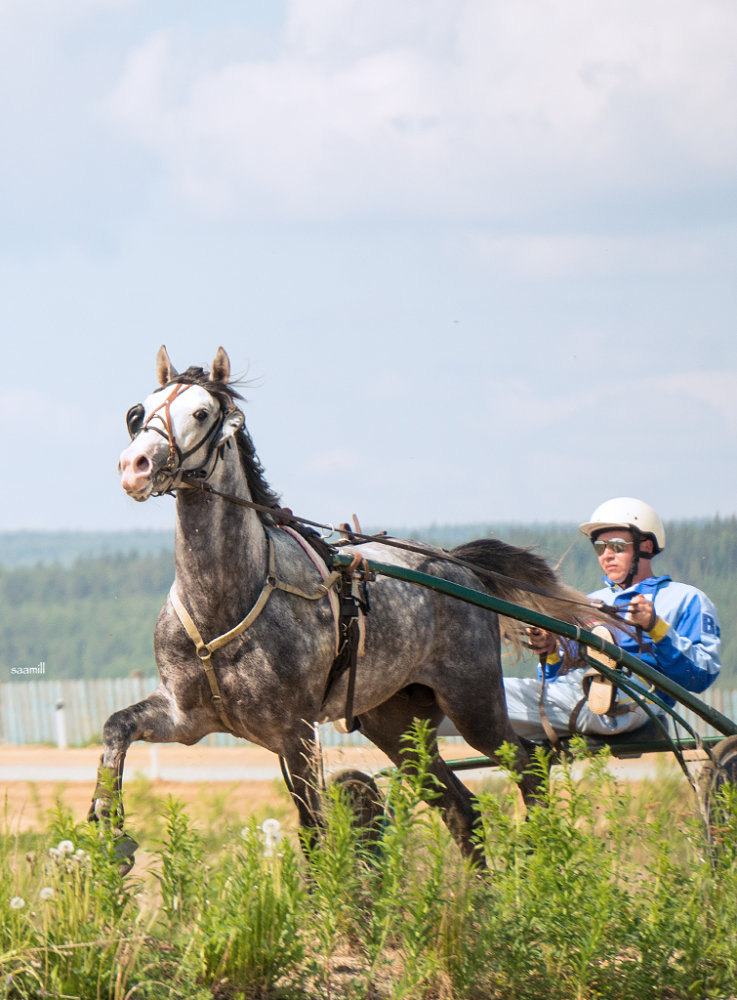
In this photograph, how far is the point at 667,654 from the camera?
22.0 ft

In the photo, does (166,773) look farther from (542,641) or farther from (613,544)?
(613,544)

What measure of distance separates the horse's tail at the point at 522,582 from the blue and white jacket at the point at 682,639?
0.26 metres

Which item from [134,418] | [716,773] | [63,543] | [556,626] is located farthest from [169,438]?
[63,543]

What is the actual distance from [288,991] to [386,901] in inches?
16.5

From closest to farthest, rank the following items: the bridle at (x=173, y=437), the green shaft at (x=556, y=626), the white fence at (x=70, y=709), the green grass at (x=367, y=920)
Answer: the green grass at (x=367, y=920), the bridle at (x=173, y=437), the green shaft at (x=556, y=626), the white fence at (x=70, y=709)

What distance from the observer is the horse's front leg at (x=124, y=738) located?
443cm

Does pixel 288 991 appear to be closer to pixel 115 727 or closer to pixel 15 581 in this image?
pixel 115 727

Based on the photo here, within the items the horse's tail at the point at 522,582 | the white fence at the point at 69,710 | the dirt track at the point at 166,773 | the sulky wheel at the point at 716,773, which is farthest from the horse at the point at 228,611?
the white fence at the point at 69,710

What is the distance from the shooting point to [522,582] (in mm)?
6898

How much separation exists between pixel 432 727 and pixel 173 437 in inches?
92.3

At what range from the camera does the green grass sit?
12.8 feet

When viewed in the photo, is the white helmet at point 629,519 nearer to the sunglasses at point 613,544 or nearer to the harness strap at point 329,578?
the sunglasses at point 613,544

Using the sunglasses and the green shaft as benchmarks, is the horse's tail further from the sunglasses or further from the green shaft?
the green shaft

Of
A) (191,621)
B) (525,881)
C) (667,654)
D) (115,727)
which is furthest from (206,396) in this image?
(667,654)
